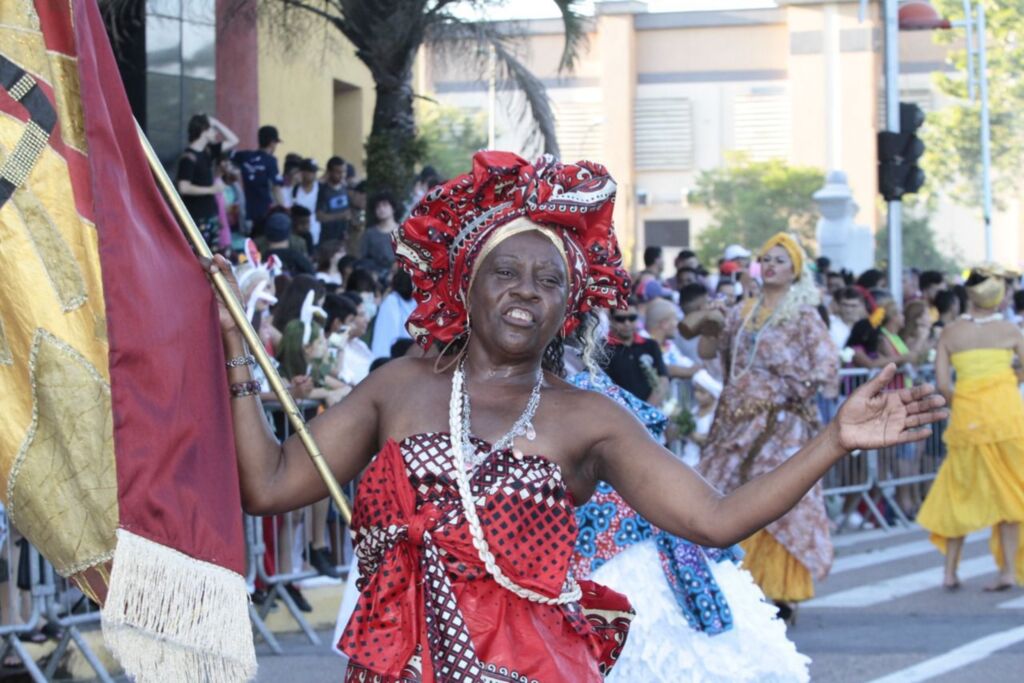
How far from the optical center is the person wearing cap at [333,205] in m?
15.3

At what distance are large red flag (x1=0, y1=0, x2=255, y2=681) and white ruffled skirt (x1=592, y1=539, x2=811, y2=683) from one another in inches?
106

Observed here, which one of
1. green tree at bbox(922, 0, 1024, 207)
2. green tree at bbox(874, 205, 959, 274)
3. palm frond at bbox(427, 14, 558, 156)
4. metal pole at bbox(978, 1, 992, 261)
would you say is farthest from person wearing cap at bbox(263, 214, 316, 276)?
green tree at bbox(874, 205, 959, 274)

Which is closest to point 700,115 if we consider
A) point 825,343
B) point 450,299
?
point 825,343

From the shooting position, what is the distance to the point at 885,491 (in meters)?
14.8

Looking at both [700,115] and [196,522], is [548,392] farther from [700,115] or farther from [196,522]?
[700,115]

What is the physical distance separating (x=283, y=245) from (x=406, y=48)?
9.63ft

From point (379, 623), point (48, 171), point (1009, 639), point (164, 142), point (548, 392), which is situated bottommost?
point (1009, 639)

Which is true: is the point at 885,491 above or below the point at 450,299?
below

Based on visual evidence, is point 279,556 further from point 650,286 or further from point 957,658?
point 650,286

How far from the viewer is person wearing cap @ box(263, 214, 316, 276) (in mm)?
12398

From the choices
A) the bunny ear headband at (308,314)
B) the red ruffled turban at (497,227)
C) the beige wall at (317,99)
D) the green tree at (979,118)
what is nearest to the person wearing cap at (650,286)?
the bunny ear headband at (308,314)

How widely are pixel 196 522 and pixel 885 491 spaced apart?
1149 centimetres

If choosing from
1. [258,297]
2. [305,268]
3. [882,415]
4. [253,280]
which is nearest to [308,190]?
[305,268]

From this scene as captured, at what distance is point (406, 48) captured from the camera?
15117 millimetres
